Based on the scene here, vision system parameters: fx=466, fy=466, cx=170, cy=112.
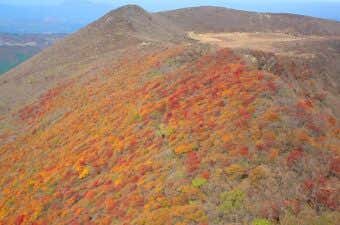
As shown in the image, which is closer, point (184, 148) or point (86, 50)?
point (184, 148)

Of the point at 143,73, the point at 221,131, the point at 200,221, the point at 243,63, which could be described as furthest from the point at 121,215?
the point at 143,73

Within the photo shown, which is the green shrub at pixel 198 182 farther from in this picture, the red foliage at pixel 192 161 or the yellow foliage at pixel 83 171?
the yellow foliage at pixel 83 171

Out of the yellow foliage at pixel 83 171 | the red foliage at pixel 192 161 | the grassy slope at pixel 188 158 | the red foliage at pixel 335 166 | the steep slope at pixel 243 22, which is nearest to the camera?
the grassy slope at pixel 188 158

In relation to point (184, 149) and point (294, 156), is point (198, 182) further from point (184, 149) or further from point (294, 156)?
point (294, 156)

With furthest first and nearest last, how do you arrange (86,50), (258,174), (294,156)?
(86,50) < (294,156) < (258,174)

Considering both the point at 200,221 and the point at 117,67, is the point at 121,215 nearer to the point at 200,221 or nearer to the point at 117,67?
the point at 200,221

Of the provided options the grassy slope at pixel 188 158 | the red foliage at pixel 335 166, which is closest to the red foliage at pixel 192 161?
the grassy slope at pixel 188 158

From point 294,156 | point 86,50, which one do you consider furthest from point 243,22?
point 294,156
